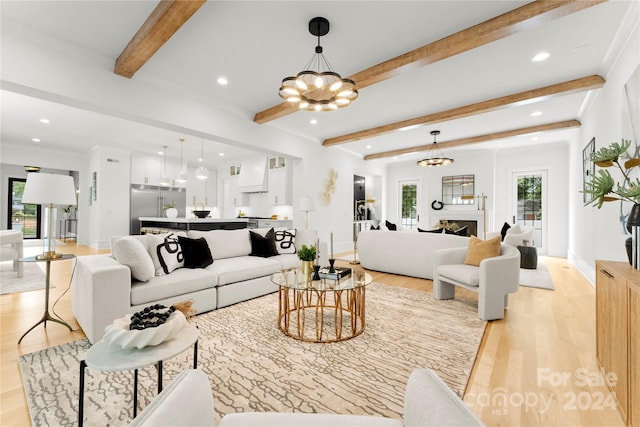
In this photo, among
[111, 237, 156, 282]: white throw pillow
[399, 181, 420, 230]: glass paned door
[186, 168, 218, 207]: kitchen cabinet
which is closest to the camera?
[111, 237, 156, 282]: white throw pillow

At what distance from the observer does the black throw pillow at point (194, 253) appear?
10.3 ft

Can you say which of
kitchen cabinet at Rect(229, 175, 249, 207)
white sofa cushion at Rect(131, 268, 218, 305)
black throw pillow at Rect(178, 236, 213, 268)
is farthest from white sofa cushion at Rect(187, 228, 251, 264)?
kitchen cabinet at Rect(229, 175, 249, 207)

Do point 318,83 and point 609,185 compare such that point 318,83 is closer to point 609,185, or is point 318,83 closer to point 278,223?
point 609,185

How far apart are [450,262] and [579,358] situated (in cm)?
150

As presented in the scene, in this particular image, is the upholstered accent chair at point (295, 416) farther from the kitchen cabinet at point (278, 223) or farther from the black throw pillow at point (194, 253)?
the kitchen cabinet at point (278, 223)

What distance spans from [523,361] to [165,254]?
10.6 ft

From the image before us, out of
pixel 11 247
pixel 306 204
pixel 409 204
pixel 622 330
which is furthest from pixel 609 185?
pixel 409 204

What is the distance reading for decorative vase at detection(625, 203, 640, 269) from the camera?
1497 millimetres

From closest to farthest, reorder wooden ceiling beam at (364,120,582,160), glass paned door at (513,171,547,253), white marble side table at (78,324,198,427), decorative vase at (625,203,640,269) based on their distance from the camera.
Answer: white marble side table at (78,324,198,427) → decorative vase at (625,203,640,269) → wooden ceiling beam at (364,120,582,160) → glass paned door at (513,171,547,253)

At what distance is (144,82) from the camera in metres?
3.76

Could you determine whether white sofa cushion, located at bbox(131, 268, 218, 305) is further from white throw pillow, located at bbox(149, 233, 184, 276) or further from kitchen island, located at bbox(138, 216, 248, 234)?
kitchen island, located at bbox(138, 216, 248, 234)

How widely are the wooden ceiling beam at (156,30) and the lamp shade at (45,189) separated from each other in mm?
1476

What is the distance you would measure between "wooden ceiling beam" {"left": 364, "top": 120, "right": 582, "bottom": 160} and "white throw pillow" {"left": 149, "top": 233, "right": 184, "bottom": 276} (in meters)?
6.44

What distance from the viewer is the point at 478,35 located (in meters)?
2.69
